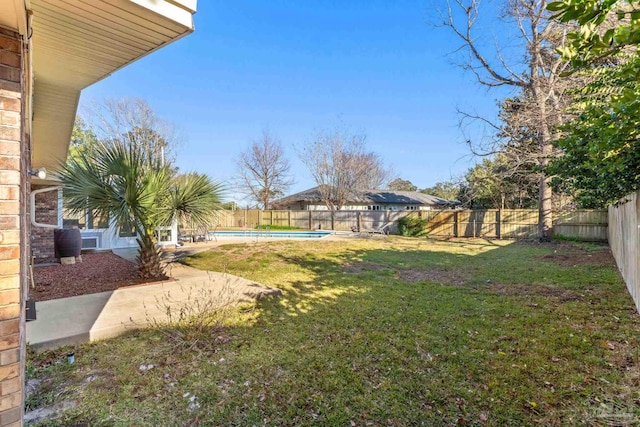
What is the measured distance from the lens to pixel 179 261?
9.00 m

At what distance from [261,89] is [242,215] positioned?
11.7 m

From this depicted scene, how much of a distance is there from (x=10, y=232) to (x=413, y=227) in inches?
781

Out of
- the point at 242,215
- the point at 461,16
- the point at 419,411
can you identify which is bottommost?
the point at 419,411

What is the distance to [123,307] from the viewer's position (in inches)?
180

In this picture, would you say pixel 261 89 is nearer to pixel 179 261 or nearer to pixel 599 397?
pixel 179 261

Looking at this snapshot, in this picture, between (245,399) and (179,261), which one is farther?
(179,261)

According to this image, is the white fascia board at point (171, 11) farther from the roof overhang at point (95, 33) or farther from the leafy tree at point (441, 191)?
the leafy tree at point (441, 191)

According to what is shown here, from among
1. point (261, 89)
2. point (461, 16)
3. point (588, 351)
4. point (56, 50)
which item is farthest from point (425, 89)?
point (56, 50)

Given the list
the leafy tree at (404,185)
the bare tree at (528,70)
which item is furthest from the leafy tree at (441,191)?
the bare tree at (528,70)

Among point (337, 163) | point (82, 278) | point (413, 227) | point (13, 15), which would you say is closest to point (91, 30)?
point (13, 15)

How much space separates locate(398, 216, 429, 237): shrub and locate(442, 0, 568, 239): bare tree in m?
6.16

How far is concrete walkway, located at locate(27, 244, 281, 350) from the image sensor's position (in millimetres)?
3635

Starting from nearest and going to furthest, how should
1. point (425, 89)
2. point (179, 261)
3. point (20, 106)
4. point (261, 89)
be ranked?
point (20, 106), point (179, 261), point (425, 89), point (261, 89)

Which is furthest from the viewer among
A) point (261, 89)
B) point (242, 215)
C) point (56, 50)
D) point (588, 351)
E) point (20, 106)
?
point (242, 215)
